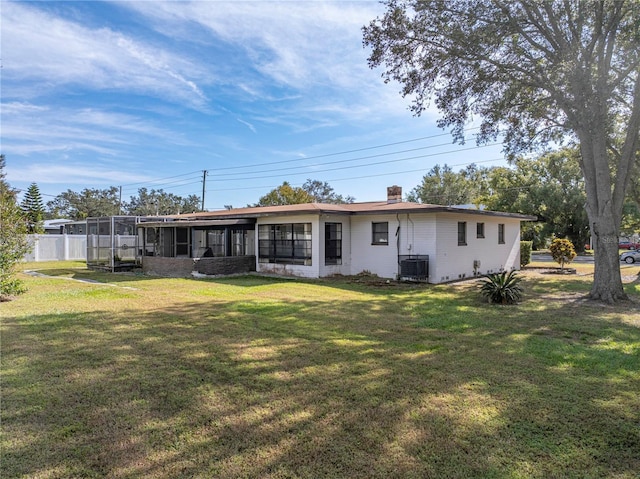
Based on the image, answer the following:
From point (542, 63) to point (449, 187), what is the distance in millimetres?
44591

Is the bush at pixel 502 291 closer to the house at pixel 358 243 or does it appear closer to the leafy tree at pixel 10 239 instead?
the house at pixel 358 243

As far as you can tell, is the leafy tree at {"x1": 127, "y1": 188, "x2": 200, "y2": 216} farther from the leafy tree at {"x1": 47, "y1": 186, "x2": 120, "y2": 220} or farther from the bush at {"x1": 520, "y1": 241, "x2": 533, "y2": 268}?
the bush at {"x1": 520, "y1": 241, "x2": 533, "y2": 268}

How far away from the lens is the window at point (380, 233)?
15.5 meters

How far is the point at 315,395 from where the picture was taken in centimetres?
399

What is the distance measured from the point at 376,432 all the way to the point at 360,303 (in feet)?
21.8

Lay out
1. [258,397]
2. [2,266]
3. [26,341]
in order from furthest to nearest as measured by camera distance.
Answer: [2,266] < [26,341] < [258,397]

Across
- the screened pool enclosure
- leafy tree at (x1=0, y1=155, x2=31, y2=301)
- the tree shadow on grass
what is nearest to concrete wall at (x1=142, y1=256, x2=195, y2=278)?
the screened pool enclosure

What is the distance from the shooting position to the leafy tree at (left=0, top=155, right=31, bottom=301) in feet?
31.6

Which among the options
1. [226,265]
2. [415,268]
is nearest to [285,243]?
[226,265]

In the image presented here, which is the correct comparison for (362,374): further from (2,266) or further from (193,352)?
(2,266)

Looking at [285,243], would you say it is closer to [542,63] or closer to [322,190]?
[542,63]

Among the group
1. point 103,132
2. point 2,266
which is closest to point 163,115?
point 103,132

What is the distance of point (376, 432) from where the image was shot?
3258 millimetres

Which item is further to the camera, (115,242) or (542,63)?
(115,242)
